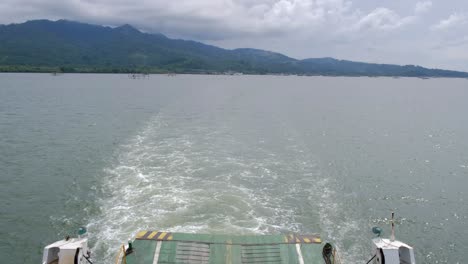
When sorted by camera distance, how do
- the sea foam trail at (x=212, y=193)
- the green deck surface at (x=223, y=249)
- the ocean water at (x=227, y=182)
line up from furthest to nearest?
the ocean water at (x=227, y=182) → the sea foam trail at (x=212, y=193) → the green deck surface at (x=223, y=249)

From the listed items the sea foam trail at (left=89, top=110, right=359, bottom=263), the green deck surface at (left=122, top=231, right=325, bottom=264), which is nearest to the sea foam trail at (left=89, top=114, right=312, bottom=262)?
the sea foam trail at (left=89, top=110, right=359, bottom=263)

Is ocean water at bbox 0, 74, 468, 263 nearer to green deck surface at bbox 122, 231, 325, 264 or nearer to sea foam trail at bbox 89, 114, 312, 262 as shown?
sea foam trail at bbox 89, 114, 312, 262

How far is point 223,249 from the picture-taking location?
640 inches

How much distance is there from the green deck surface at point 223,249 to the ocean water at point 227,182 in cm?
402

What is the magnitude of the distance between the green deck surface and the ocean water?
402cm

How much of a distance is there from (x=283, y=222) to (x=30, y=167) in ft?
81.6

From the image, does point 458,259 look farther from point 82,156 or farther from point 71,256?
point 82,156

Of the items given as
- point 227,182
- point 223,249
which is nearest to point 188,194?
point 227,182

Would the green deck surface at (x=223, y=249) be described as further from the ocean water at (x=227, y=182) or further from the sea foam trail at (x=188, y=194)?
the ocean water at (x=227, y=182)

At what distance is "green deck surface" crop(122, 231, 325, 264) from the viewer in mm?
15758

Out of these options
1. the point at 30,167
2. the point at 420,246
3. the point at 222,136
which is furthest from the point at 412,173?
the point at 30,167

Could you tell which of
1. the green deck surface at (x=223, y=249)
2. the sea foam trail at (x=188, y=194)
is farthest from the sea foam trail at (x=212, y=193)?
the green deck surface at (x=223, y=249)

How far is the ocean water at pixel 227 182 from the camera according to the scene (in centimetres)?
2245

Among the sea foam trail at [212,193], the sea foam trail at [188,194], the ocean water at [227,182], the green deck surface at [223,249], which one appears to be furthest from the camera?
the ocean water at [227,182]
